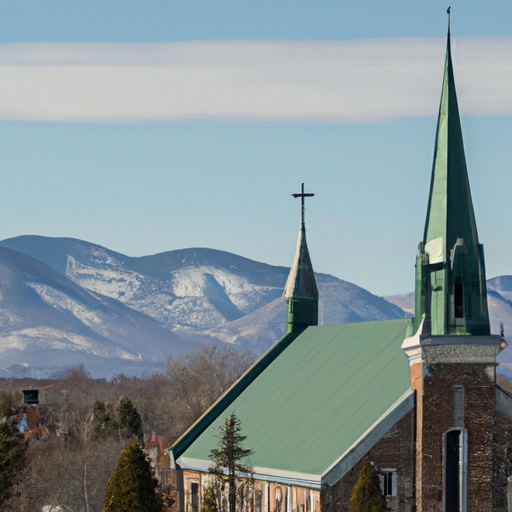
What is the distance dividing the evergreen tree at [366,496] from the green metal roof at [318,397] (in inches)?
60.0

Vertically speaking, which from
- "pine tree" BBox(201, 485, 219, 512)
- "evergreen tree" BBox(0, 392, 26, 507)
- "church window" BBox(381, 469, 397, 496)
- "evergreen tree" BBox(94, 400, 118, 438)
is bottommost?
"pine tree" BBox(201, 485, 219, 512)

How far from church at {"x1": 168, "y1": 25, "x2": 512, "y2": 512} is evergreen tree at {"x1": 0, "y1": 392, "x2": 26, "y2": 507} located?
18.3 m

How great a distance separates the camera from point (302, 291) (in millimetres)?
60375

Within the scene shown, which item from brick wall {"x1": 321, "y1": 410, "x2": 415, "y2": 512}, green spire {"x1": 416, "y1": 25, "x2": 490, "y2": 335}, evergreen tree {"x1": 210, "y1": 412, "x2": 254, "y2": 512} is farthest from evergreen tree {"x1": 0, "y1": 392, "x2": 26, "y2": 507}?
green spire {"x1": 416, "y1": 25, "x2": 490, "y2": 335}

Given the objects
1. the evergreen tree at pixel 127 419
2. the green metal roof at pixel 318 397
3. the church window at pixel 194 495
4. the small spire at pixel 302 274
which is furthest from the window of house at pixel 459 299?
the evergreen tree at pixel 127 419

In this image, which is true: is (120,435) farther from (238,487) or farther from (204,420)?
(238,487)

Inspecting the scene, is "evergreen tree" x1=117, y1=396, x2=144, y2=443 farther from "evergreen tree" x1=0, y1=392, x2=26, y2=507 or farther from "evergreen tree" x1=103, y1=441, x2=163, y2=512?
"evergreen tree" x1=103, y1=441, x2=163, y2=512

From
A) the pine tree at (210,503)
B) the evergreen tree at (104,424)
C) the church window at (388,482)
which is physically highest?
the evergreen tree at (104,424)

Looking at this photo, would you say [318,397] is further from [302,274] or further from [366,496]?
[302,274]

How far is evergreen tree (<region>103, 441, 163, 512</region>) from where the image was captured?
47.6 meters

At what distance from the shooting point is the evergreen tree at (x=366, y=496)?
41.3 metres

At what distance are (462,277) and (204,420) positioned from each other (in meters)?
16.8

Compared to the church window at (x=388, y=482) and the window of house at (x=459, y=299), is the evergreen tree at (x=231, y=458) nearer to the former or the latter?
the church window at (x=388, y=482)

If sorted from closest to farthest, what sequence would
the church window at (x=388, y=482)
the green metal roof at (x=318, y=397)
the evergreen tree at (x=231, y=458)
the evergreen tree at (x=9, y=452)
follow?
the church window at (x=388, y=482)
the green metal roof at (x=318, y=397)
the evergreen tree at (x=231, y=458)
the evergreen tree at (x=9, y=452)
